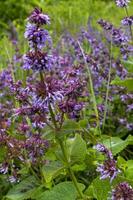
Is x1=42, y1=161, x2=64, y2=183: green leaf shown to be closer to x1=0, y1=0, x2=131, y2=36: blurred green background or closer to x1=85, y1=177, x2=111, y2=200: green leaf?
x1=85, y1=177, x2=111, y2=200: green leaf

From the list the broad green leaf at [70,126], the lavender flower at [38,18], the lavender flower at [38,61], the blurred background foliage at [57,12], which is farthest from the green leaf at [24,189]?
the blurred background foliage at [57,12]

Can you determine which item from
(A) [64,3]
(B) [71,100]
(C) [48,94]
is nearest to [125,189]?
(C) [48,94]

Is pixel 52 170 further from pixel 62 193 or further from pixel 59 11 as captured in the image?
pixel 59 11

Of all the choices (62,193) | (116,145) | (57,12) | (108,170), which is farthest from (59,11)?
(108,170)

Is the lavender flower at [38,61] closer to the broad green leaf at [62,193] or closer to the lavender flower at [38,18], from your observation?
the lavender flower at [38,18]

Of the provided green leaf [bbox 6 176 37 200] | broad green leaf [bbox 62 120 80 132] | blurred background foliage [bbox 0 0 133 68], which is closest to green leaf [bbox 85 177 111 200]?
broad green leaf [bbox 62 120 80 132]

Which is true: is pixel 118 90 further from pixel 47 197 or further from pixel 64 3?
pixel 64 3
